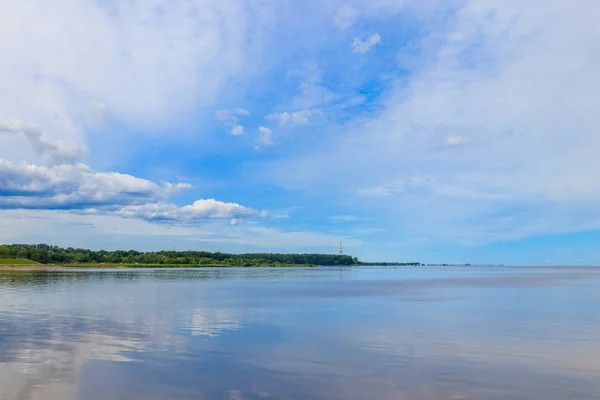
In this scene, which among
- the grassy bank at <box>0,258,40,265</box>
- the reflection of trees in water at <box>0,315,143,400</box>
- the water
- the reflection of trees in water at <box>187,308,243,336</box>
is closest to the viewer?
the reflection of trees in water at <box>0,315,143,400</box>

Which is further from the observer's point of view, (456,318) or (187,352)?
(456,318)

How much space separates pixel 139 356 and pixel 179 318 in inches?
485

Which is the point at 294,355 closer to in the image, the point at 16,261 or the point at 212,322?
the point at 212,322

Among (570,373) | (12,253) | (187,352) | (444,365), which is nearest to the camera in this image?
(570,373)

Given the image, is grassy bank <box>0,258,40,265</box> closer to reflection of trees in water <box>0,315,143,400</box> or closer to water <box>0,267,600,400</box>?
water <box>0,267,600,400</box>

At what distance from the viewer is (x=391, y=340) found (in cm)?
2312

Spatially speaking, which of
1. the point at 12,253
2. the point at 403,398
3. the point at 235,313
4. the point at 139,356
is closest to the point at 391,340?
the point at 403,398

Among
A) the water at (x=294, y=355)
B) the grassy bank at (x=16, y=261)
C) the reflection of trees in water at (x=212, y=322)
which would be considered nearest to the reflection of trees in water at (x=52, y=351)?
the water at (x=294, y=355)

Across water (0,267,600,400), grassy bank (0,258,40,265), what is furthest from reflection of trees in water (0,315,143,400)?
grassy bank (0,258,40,265)

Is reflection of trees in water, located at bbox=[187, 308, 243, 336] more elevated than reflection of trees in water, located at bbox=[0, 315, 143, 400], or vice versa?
reflection of trees in water, located at bbox=[187, 308, 243, 336]

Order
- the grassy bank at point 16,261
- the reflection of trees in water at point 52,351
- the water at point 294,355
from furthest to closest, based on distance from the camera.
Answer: the grassy bank at point 16,261, the water at point 294,355, the reflection of trees in water at point 52,351

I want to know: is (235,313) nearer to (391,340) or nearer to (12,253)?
(391,340)

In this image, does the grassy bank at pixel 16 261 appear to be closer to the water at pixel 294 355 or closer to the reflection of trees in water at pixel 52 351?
the water at pixel 294 355

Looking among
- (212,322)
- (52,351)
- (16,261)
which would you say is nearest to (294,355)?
(52,351)
